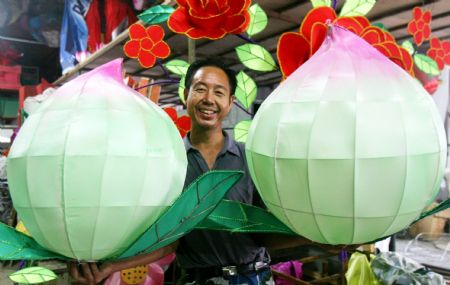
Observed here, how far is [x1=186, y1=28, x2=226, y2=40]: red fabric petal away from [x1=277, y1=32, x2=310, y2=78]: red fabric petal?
8.7 inches

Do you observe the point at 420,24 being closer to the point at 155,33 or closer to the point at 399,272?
the point at 155,33

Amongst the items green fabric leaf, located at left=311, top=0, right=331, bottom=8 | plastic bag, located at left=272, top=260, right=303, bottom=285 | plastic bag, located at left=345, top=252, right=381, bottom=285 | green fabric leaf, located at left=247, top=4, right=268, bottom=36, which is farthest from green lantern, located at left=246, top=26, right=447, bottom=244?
plastic bag, located at left=272, top=260, right=303, bottom=285

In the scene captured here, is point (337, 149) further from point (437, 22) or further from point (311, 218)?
point (437, 22)

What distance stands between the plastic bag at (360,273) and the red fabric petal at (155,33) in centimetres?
156

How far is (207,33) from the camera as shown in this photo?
1062 millimetres

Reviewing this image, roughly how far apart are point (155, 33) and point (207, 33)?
0.37 m

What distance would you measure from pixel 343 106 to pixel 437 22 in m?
2.00

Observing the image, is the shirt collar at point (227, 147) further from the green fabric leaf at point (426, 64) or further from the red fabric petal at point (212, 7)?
the green fabric leaf at point (426, 64)

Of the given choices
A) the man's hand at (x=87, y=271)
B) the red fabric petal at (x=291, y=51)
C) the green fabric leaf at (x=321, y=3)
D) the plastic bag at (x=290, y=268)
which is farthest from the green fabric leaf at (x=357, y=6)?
the plastic bag at (x=290, y=268)

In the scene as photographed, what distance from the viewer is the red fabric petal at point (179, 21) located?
1066 millimetres

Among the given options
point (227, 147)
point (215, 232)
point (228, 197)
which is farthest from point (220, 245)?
point (227, 147)

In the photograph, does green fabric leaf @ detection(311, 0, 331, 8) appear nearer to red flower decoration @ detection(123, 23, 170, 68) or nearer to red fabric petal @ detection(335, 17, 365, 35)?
red fabric petal @ detection(335, 17, 365, 35)

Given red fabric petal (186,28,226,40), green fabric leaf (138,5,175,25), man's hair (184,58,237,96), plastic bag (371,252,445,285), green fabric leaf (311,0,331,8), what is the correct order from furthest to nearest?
1. plastic bag (371,252,445,285)
2. man's hair (184,58,237,96)
3. green fabric leaf (138,5,175,25)
4. red fabric petal (186,28,226,40)
5. green fabric leaf (311,0,331,8)

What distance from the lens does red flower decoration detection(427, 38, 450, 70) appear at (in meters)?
1.31
